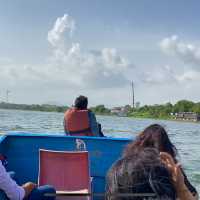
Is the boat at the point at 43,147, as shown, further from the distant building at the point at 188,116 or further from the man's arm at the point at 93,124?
the distant building at the point at 188,116

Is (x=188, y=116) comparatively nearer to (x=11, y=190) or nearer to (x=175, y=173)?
(x=11, y=190)

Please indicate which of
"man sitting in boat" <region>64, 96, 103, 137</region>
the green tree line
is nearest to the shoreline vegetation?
the green tree line

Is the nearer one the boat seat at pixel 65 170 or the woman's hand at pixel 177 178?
the woman's hand at pixel 177 178

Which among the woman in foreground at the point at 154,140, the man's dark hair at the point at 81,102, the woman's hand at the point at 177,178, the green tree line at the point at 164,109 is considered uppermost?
the green tree line at the point at 164,109

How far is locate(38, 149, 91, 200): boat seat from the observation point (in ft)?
18.4

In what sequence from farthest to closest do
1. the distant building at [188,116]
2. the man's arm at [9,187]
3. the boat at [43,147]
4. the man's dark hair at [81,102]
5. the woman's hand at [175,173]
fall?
the distant building at [188,116] < the man's dark hair at [81,102] < the boat at [43,147] < the man's arm at [9,187] < the woman's hand at [175,173]

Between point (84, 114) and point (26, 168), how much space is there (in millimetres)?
1377

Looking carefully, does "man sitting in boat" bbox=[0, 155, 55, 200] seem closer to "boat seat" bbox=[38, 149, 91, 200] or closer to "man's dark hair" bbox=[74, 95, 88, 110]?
"boat seat" bbox=[38, 149, 91, 200]

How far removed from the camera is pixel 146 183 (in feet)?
7.48

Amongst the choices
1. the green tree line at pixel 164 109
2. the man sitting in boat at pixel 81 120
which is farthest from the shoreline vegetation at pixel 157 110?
the man sitting in boat at pixel 81 120

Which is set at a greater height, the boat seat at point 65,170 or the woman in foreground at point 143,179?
the woman in foreground at point 143,179

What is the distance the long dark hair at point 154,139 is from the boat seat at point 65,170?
2699 millimetres

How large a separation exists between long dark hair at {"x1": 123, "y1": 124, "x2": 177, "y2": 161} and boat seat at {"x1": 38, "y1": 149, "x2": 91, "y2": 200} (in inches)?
106

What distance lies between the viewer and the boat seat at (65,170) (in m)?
5.61
